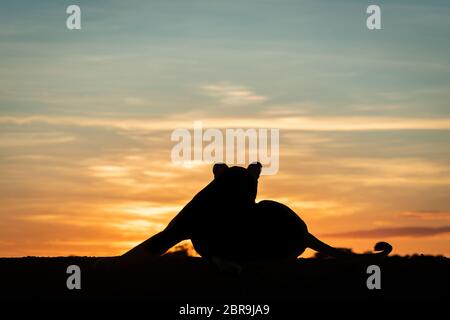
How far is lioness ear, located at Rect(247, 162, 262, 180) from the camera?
79.0 ft

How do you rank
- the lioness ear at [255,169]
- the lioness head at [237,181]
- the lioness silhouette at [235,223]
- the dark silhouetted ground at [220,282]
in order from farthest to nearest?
1. the lioness ear at [255,169]
2. the lioness head at [237,181]
3. the lioness silhouette at [235,223]
4. the dark silhouetted ground at [220,282]

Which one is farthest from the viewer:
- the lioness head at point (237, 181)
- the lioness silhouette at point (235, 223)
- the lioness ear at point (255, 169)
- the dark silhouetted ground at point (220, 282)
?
the lioness ear at point (255, 169)

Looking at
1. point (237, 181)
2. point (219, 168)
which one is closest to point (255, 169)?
point (237, 181)

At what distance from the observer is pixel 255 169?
2414 cm

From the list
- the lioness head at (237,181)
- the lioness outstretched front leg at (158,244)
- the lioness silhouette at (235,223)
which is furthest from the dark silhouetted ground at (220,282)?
the lioness head at (237,181)

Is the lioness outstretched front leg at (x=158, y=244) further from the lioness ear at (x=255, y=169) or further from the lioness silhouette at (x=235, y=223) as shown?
the lioness ear at (x=255, y=169)

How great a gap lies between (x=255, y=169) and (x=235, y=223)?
4.73 feet

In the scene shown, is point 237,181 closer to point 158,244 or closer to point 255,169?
point 255,169

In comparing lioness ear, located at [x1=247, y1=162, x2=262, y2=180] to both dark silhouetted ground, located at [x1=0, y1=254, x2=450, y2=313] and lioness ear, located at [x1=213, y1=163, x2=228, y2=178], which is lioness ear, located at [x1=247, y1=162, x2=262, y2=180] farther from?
dark silhouetted ground, located at [x1=0, y1=254, x2=450, y2=313]

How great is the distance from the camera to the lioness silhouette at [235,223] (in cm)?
2356

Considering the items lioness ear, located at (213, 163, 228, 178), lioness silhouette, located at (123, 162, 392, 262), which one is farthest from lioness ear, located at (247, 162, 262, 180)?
lioness ear, located at (213, 163, 228, 178)
